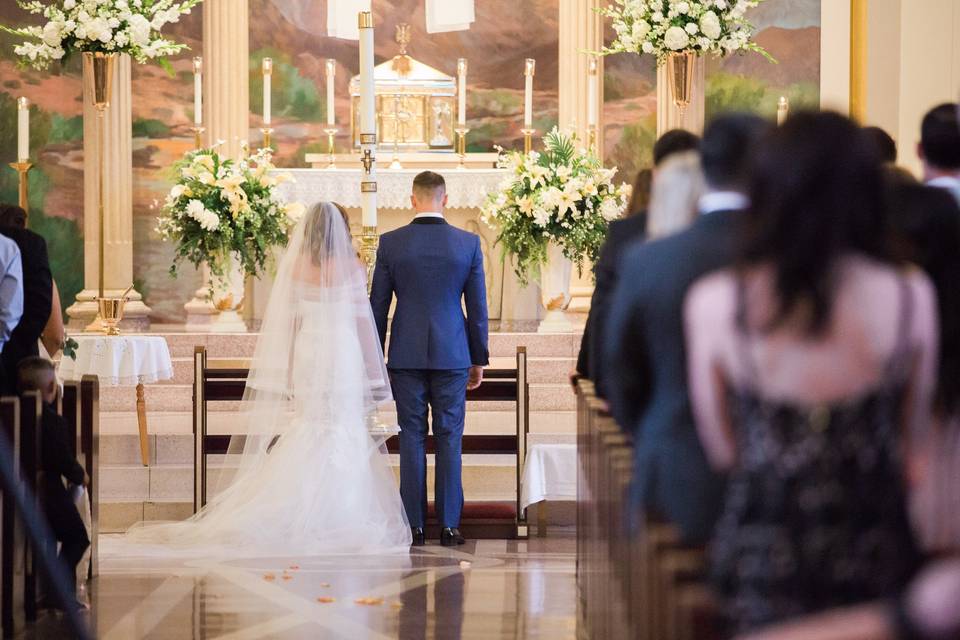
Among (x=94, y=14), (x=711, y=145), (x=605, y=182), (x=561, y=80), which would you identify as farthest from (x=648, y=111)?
(x=711, y=145)

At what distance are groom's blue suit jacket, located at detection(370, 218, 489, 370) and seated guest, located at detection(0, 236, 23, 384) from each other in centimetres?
244

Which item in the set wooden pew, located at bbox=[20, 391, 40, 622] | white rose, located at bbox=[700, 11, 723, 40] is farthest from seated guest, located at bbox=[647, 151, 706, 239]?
white rose, located at bbox=[700, 11, 723, 40]

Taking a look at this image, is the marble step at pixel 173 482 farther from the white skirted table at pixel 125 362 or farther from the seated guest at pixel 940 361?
the seated guest at pixel 940 361

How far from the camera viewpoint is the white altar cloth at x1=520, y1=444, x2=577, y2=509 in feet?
27.9

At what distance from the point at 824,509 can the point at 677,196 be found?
54.3 inches

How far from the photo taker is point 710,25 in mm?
10219

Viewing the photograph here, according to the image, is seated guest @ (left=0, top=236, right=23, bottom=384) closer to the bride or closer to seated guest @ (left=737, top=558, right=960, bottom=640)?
the bride

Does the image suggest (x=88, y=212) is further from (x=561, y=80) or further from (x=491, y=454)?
(x=491, y=454)

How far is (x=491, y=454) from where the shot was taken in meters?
9.36

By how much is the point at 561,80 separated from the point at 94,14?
4.91 m

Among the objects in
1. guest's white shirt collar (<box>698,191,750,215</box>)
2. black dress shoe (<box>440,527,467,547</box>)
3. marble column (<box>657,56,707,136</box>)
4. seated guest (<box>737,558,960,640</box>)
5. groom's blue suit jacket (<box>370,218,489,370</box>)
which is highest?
marble column (<box>657,56,707,136</box>)

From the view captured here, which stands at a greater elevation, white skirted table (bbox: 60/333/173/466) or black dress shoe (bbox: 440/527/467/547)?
white skirted table (bbox: 60/333/173/466)

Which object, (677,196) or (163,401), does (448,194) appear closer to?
(163,401)

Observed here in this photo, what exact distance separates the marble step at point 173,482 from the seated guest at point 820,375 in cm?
685
